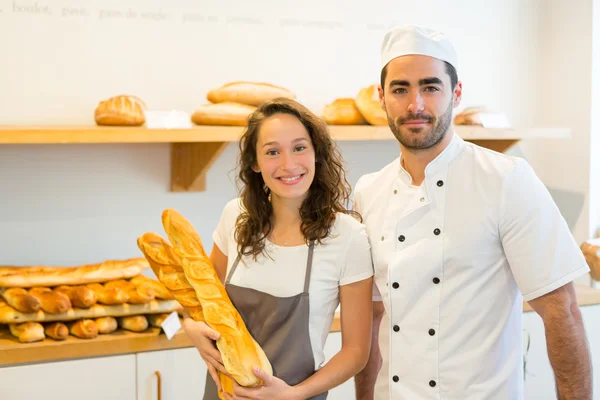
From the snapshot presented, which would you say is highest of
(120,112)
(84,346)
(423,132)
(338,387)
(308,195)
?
(120,112)

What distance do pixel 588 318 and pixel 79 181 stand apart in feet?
6.16

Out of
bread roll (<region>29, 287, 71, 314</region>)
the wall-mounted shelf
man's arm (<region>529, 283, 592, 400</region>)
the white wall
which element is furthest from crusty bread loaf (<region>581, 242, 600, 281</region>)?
bread roll (<region>29, 287, 71, 314</region>)

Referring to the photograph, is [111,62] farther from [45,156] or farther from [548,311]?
[548,311]

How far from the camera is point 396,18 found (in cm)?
293

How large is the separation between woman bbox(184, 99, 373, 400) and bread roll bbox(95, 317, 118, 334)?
695mm

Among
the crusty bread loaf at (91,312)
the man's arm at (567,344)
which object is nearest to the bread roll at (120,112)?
the crusty bread loaf at (91,312)

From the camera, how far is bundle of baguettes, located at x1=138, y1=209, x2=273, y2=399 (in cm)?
148

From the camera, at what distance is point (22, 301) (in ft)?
7.13

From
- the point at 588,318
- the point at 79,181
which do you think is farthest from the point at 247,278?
the point at 588,318

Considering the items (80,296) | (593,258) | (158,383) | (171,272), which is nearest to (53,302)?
(80,296)

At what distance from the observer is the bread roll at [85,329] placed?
2.21 meters

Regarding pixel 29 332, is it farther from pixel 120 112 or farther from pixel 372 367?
pixel 372 367

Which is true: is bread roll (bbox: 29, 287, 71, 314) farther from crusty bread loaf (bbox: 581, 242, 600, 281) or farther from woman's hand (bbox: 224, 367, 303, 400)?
crusty bread loaf (bbox: 581, 242, 600, 281)

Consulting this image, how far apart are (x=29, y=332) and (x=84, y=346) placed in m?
0.16
